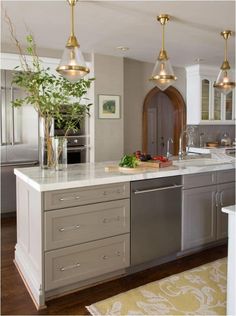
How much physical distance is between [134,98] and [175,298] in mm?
3768

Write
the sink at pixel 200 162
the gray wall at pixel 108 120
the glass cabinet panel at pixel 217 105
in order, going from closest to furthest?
1. the sink at pixel 200 162
2. the gray wall at pixel 108 120
3. the glass cabinet panel at pixel 217 105

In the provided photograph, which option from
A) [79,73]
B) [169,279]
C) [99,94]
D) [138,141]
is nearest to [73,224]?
[169,279]

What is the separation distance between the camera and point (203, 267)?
3.08 m

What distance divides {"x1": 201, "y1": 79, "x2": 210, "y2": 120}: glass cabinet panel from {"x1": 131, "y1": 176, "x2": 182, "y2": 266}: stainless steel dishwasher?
11.1 feet

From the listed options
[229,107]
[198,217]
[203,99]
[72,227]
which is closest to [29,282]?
[72,227]

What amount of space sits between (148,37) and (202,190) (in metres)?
2.06

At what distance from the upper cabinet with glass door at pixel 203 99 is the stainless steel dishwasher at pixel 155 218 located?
3.31 m

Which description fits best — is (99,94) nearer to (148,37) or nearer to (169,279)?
(148,37)

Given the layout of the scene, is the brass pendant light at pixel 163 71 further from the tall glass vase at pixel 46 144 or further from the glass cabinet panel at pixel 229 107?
the glass cabinet panel at pixel 229 107

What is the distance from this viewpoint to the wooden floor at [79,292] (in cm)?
239

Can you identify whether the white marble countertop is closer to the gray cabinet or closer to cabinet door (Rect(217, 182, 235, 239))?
the gray cabinet

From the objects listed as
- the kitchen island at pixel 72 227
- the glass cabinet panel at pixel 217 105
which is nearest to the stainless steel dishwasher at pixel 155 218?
the kitchen island at pixel 72 227

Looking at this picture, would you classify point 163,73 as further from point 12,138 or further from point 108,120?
point 12,138

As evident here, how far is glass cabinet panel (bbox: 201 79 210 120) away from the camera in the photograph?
6.15 meters
